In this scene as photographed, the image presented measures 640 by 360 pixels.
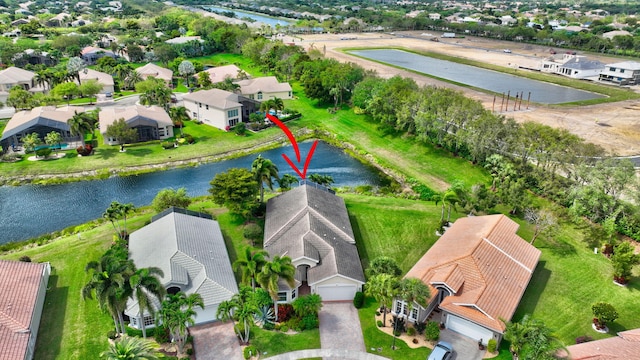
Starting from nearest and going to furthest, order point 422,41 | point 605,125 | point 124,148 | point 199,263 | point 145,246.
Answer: point 199,263 < point 145,246 < point 124,148 < point 605,125 < point 422,41

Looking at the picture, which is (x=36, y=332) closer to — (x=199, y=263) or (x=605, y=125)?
(x=199, y=263)

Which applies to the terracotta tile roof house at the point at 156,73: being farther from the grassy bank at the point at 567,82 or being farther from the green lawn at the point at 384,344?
the green lawn at the point at 384,344

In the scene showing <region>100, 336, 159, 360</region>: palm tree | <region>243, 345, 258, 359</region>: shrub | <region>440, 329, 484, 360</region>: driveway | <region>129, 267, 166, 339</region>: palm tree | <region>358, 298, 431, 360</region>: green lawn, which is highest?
<region>129, 267, 166, 339</region>: palm tree

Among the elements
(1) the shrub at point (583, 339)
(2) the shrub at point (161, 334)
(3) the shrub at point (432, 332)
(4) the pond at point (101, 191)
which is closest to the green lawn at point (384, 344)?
(3) the shrub at point (432, 332)

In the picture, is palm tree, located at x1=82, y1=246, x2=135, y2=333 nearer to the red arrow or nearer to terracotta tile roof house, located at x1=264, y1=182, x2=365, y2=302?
terracotta tile roof house, located at x1=264, y1=182, x2=365, y2=302

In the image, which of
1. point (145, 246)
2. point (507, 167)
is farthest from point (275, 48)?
point (145, 246)

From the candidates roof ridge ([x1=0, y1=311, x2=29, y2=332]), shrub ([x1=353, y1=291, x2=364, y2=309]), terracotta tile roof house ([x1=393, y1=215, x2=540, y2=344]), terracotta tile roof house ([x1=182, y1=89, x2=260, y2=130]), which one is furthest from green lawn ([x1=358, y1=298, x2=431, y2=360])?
terracotta tile roof house ([x1=182, y1=89, x2=260, y2=130])
